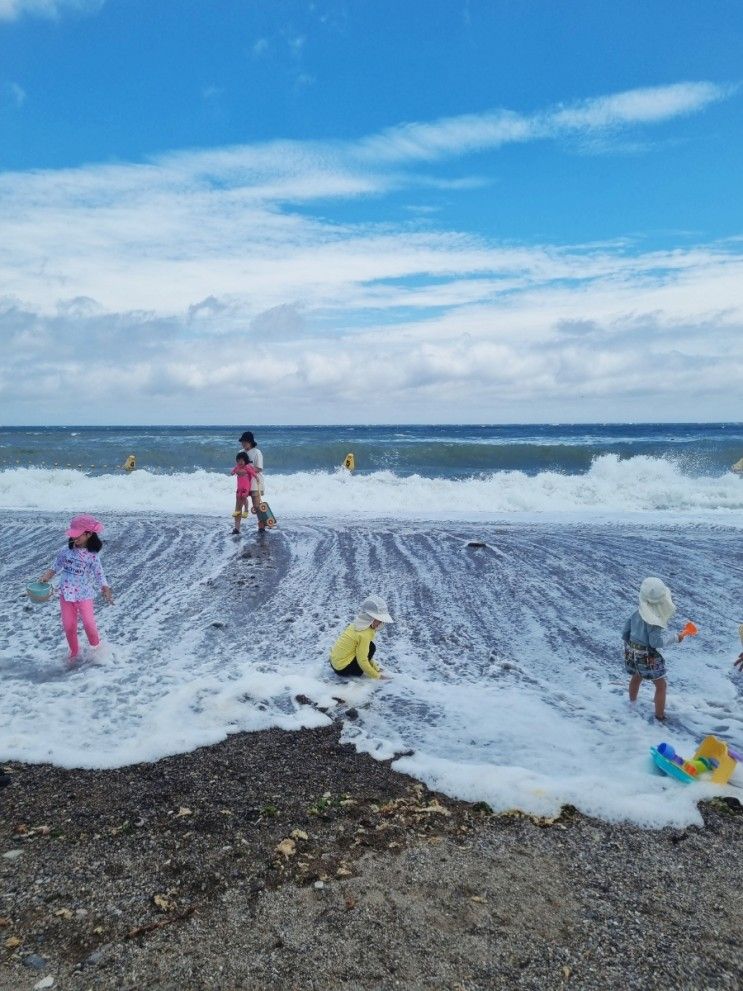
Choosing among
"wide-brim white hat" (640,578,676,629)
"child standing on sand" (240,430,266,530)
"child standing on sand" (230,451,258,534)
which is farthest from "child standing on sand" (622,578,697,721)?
"child standing on sand" (230,451,258,534)

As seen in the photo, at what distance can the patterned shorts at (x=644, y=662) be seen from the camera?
5996 mm

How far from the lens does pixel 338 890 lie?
3.52 metres

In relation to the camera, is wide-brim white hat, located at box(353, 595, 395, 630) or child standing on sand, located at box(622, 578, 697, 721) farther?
wide-brim white hat, located at box(353, 595, 395, 630)

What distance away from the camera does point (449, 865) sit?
376 cm

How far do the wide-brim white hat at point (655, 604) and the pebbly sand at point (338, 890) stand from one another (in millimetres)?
1856

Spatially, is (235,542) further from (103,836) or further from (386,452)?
(386,452)

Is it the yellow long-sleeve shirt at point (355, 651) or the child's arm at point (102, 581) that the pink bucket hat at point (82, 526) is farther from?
the yellow long-sleeve shirt at point (355, 651)

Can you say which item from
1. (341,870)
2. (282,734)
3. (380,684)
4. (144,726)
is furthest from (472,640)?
(341,870)

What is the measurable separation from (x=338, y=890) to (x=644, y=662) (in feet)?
12.2

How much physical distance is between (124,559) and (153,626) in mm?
3973

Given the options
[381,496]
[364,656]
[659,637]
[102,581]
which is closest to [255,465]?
[102,581]

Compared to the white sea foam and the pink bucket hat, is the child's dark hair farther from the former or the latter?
the white sea foam

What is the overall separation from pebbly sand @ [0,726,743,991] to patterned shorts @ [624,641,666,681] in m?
1.63

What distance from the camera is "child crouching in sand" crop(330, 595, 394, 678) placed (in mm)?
6625
